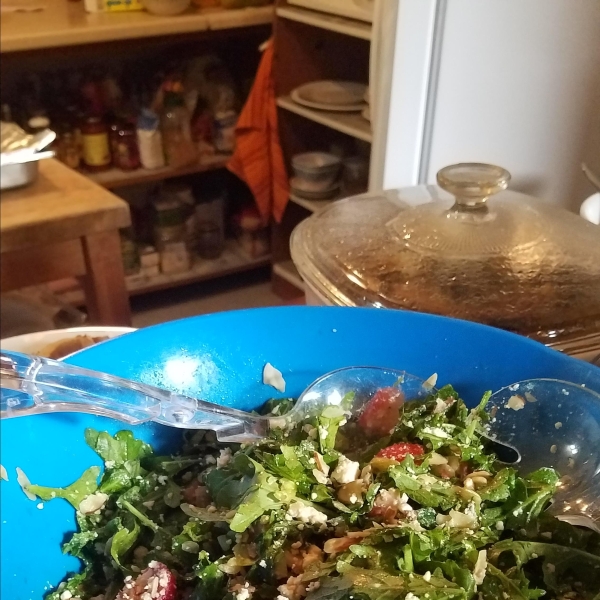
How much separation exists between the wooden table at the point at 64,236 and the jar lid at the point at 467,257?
0.53 meters

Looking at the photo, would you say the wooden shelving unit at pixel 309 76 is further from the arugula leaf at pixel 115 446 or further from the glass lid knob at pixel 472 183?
the arugula leaf at pixel 115 446

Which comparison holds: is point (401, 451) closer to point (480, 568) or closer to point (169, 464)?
point (480, 568)

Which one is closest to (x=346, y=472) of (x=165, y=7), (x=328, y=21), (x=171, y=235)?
(x=328, y=21)

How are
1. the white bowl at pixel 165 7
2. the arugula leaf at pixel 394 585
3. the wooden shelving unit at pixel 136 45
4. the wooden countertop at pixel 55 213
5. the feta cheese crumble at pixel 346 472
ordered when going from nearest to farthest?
the arugula leaf at pixel 394 585 < the feta cheese crumble at pixel 346 472 < the wooden countertop at pixel 55 213 < the wooden shelving unit at pixel 136 45 < the white bowl at pixel 165 7

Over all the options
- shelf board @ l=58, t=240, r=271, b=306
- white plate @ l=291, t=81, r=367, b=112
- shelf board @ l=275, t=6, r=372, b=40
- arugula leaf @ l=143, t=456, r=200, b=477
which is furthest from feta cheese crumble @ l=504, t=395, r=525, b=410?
shelf board @ l=58, t=240, r=271, b=306

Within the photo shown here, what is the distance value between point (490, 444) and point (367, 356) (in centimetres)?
15

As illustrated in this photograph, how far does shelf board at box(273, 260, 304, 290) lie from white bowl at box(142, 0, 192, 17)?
0.92 meters

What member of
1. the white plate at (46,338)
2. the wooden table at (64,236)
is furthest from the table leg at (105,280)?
the white plate at (46,338)

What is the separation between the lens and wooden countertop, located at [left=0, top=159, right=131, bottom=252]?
121 cm

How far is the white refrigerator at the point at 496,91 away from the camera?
970mm

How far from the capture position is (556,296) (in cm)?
74

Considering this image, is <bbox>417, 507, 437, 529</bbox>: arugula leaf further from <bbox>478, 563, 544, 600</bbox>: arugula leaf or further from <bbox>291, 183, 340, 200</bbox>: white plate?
<bbox>291, 183, 340, 200</bbox>: white plate

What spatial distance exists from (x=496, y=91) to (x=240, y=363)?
1.99 ft

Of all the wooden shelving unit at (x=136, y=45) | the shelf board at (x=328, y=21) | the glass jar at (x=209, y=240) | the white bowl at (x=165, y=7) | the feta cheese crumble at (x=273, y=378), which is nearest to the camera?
the feta cheese crumble at (x=273, y=378)
